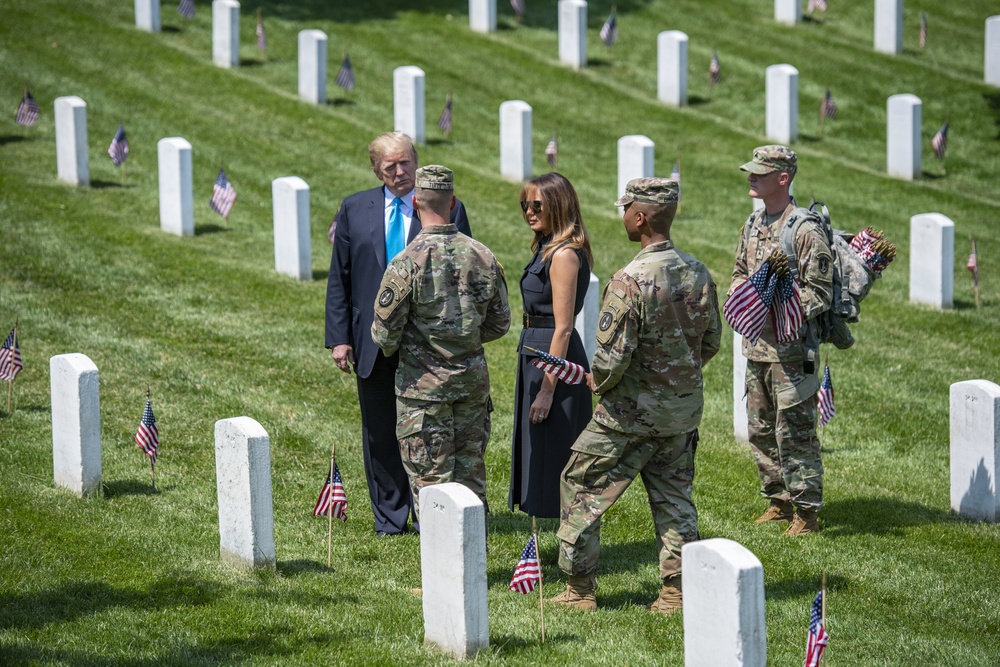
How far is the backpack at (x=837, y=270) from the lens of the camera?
24.1ft

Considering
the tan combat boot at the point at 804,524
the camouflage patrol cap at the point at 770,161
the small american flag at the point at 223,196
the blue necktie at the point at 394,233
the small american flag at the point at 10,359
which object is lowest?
the tan combat boot at the point at 804,524

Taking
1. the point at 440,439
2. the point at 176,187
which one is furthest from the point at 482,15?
the point at 440,439

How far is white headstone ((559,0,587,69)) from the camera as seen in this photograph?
21.1 meters

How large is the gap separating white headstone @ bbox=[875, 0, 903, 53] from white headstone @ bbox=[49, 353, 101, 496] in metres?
18.2

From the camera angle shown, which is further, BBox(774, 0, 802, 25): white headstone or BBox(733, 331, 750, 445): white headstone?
BBox(774, 0, 802, 25): white headstone

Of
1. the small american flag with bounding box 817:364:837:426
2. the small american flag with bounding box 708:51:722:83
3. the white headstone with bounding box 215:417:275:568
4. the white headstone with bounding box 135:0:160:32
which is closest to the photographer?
the white headstone with bounding box 215:417:275:568

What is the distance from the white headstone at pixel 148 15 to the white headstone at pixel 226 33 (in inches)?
63.0

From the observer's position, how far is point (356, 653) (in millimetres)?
Result: 5844

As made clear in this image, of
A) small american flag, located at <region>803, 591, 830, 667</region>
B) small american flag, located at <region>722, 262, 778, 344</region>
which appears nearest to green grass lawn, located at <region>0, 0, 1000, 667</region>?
small american flag, located at <region>803, 591, 830, 667</region>

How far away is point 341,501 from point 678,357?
2.12 meters

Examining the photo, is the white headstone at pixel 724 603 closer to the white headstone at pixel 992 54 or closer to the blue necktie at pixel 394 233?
the blue necktie at pixel 394 233

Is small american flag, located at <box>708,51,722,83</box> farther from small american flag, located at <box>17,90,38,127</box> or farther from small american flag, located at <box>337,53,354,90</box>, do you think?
small american flag, located at <box>17,90,38,127</box>

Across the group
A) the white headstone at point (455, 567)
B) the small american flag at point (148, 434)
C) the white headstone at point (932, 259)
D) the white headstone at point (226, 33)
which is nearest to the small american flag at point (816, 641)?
the white headstone at point (455, 567)

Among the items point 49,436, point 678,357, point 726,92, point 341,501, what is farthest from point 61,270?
point 726,92
